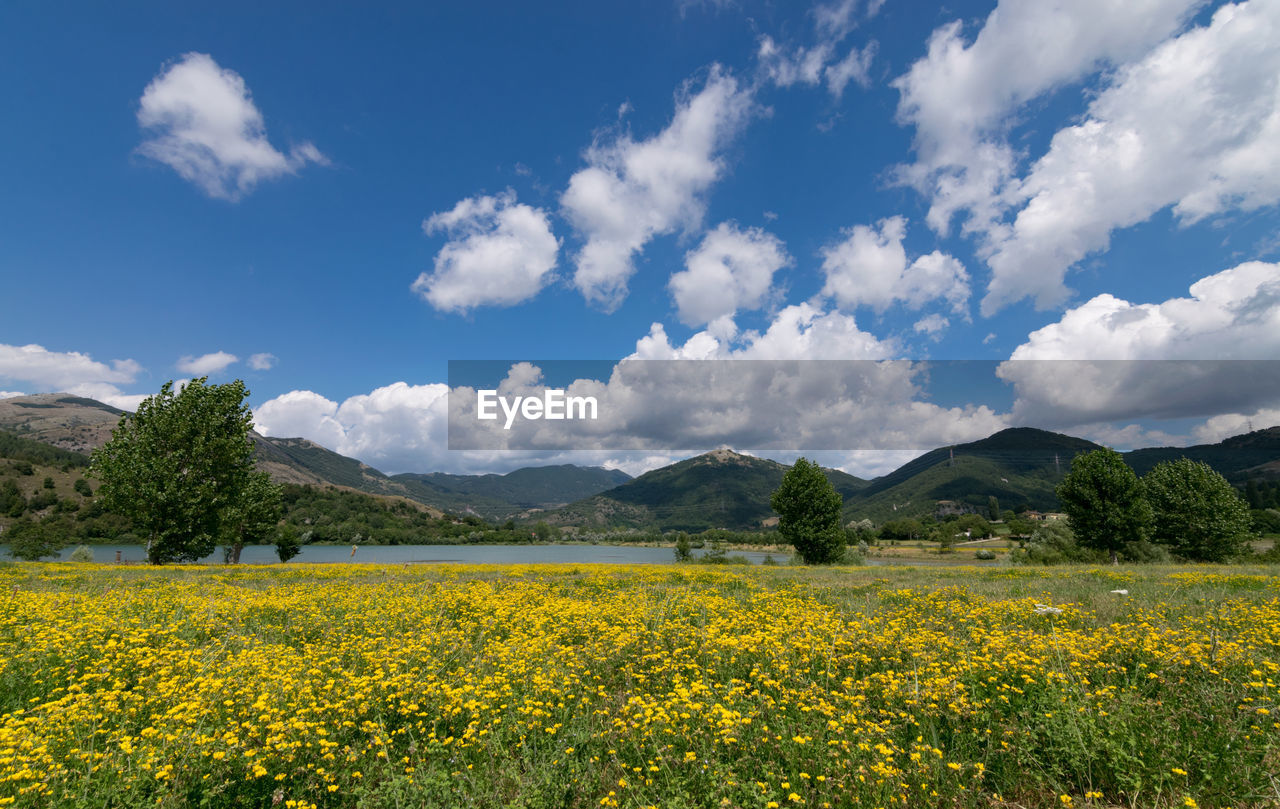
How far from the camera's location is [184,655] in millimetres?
7793

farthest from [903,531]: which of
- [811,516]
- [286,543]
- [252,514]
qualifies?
[252,514]

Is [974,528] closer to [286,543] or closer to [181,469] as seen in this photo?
[286,543]

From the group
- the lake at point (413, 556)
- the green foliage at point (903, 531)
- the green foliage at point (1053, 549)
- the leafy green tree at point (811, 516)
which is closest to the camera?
the green foliage at point (1053, 549)

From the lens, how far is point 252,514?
4438 centimetres

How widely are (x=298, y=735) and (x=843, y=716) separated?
6149 millimetres

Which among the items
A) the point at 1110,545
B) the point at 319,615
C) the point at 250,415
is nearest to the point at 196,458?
the point at 250,415

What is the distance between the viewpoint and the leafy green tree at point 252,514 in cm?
3875

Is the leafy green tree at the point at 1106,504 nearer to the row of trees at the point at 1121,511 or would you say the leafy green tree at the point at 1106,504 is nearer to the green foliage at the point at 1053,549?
the row of trees at the point at 1121,511

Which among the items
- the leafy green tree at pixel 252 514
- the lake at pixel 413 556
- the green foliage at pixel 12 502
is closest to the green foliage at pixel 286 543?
the lake at pixel 413 556

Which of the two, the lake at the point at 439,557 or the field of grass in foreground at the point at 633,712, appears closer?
the field of grass in foreground at the point at 633,712

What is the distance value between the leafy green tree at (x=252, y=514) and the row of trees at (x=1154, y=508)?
71733mm

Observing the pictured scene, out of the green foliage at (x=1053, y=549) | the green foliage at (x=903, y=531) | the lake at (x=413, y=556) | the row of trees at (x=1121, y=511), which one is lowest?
the green foliage at (x=903, y=531)

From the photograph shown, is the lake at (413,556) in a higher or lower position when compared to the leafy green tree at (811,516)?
lower

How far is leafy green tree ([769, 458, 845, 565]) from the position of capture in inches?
2131
